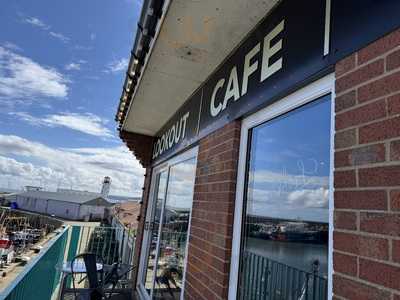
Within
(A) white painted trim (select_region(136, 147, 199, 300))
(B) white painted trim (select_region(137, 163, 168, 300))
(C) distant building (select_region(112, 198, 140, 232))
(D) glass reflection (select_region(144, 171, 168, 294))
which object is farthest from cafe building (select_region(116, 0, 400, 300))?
(C) distant building (select_region(112, 198, 140, 232))

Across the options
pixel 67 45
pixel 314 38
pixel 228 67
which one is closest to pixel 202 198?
pixel 228 67

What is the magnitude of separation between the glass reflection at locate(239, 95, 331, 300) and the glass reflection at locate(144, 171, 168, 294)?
282 centimetres

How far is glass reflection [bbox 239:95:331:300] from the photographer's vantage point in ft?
4.63

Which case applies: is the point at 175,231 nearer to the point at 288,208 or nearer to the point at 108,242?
the point at 288,208

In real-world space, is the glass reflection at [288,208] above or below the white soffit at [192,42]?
below

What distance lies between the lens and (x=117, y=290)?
4980mm

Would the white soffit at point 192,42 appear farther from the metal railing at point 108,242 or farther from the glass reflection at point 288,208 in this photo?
the metal railing at point 108,242

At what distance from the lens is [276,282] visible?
1.68 metres

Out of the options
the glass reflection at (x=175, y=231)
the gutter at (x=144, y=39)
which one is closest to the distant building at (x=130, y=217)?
the glass reflection at (x=175, y=231)

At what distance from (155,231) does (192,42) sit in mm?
3583

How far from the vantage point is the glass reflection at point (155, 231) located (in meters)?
→ 4.63

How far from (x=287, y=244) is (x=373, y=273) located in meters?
0.69

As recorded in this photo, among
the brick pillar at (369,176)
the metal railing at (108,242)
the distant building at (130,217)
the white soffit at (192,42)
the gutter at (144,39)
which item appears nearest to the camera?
the brick pillar at (369,176)

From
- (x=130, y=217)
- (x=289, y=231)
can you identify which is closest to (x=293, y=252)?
(x=289, y=231)
